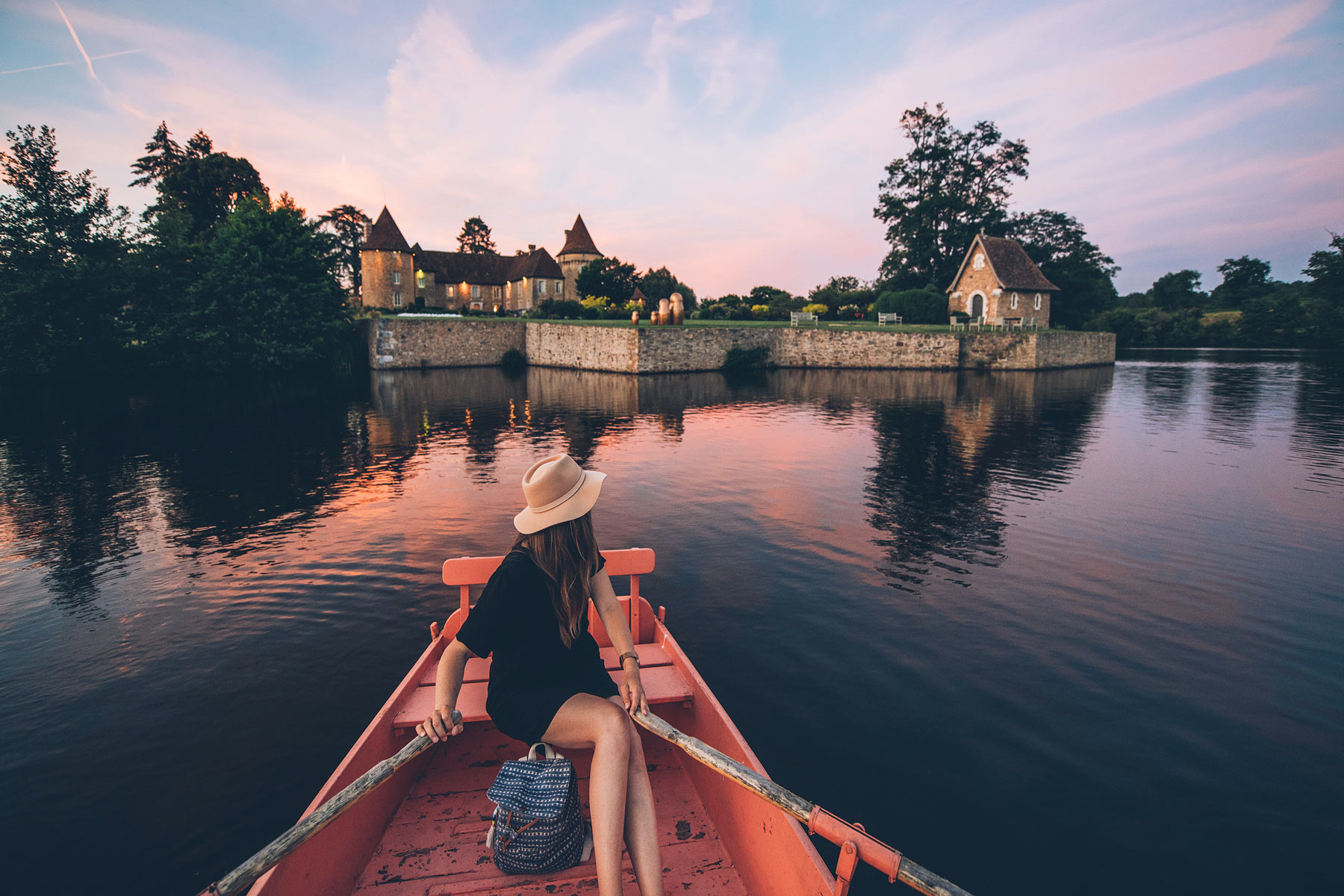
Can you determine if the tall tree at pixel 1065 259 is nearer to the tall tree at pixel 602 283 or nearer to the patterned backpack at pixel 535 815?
the tall tree at pixel 602 283

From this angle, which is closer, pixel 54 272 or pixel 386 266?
pixel 54 272

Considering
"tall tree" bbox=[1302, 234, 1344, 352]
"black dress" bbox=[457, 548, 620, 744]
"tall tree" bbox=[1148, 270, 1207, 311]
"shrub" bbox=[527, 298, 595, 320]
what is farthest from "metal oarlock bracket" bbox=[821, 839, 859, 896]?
"tall tree" bbox=[1148, 270, 1207, 311]

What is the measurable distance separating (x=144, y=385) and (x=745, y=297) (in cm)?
4834

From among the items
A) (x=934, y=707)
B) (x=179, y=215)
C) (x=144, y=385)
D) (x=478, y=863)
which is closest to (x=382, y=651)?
(x=478, y=863)

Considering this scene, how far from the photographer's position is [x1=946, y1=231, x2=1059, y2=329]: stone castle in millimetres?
47594

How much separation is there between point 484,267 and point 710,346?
4097 cm

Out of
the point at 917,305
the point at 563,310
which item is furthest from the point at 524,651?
the point at 917,305

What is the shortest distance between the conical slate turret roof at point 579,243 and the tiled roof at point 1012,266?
140ft

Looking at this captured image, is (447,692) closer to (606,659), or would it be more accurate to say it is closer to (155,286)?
(606,659)

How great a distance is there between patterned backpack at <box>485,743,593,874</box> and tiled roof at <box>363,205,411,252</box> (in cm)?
6325

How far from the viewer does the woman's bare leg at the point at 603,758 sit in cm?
265

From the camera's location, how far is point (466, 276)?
69.0m

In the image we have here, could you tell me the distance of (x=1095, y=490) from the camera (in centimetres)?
1238

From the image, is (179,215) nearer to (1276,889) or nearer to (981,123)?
(1276,889)
